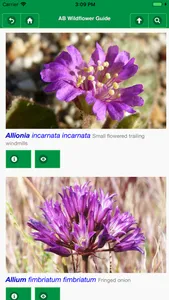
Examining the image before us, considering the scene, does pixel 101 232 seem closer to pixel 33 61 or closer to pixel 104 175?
pixel 104 175

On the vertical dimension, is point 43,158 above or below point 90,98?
below

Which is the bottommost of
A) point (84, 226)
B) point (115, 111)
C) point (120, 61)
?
point (84, 226)

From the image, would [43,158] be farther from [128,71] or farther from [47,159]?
[128,71]
